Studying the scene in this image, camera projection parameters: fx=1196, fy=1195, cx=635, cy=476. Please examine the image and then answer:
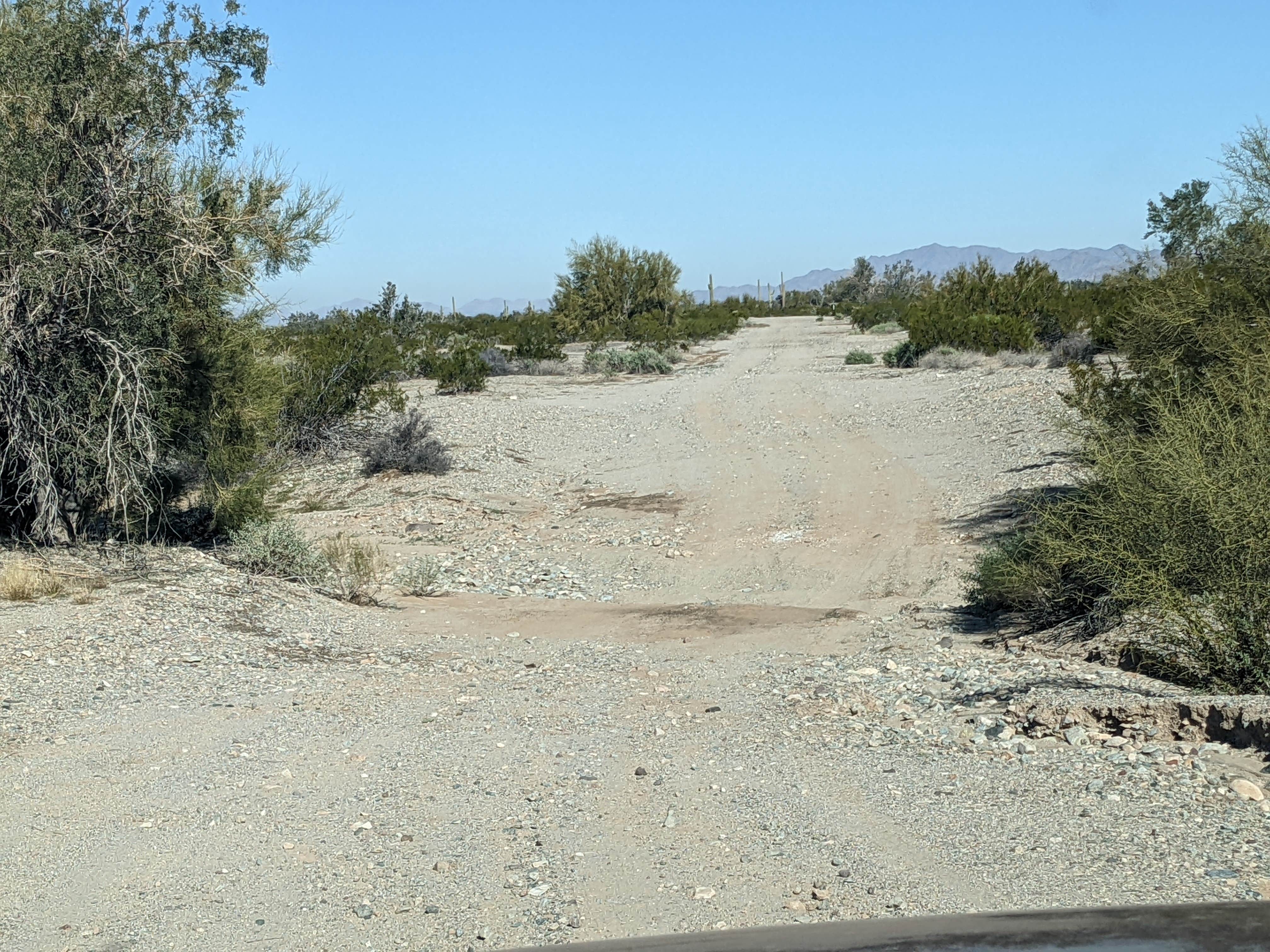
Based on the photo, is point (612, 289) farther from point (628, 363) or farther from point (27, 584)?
point (27, 584)

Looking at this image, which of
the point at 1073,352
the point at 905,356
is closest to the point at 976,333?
the point at 905,356

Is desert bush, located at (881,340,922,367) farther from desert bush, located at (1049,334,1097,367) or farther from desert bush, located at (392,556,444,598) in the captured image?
desert bush, located at (392,556,444,598)

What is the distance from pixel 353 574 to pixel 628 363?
26030mm

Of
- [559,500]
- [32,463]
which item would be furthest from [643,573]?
[32,463]

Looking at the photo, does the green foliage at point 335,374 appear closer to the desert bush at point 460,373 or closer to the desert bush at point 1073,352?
the desert bush at point 460,373

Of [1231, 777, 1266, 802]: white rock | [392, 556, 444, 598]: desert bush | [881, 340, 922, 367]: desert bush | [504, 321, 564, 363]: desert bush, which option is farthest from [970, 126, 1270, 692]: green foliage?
[504, 321, 564, 363]: desert bush

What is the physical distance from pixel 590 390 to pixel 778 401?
22.8 feet

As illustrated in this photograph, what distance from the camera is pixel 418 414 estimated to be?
2005 centimetres

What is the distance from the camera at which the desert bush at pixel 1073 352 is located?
2772cm

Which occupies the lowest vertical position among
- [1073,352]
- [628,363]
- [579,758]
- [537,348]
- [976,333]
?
[579,758]

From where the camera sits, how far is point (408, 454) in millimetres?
18703

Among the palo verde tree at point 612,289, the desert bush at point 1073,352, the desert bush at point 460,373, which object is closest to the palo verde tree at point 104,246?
the desert bush at point 460,373

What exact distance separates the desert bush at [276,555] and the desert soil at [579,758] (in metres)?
0.41

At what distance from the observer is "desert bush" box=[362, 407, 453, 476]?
61.0 feet
